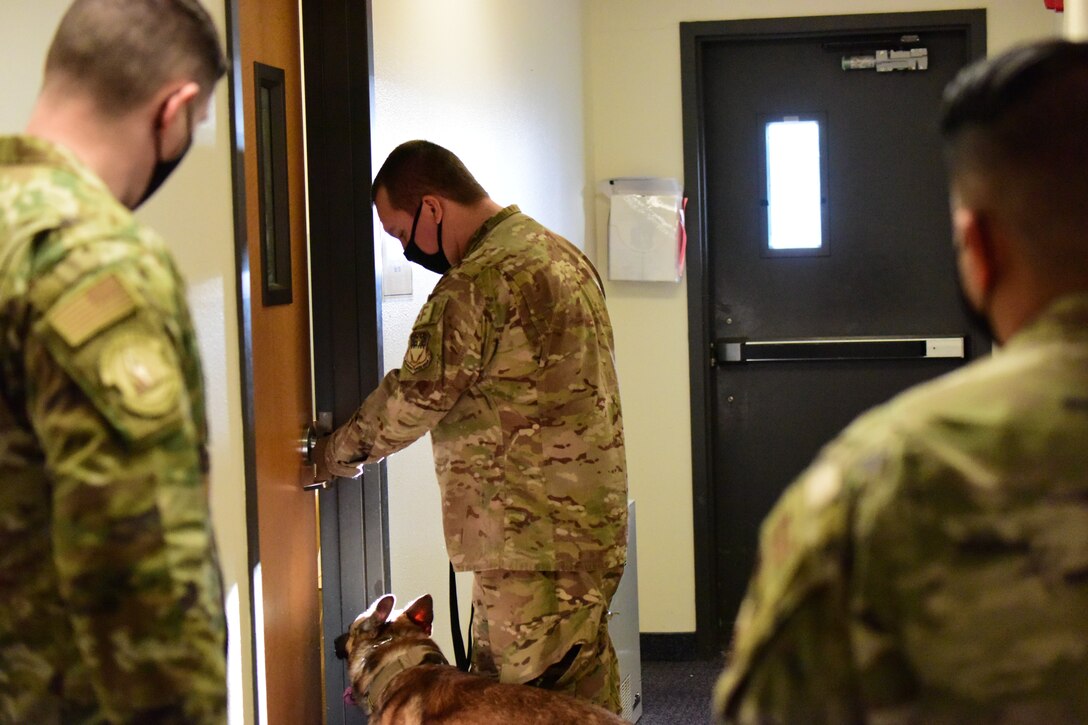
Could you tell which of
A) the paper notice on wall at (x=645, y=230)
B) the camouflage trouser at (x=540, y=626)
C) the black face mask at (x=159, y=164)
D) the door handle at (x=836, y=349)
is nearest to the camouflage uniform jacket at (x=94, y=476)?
the black face mask at (x=159, y=164)

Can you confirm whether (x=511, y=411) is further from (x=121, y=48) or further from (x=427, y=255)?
(x=121, y=48)

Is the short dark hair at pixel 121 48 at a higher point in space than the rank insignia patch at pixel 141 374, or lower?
higher

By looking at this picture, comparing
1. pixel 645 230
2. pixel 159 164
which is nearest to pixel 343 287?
pixel 159 164

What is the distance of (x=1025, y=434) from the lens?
0.84m

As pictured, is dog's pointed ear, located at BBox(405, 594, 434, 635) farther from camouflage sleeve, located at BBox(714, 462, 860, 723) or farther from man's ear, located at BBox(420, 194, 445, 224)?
camouflage sleeve, located at BBox(714, 462, 860, 723)

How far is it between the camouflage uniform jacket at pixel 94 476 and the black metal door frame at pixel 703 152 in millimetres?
3582

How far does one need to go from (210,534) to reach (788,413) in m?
3.78

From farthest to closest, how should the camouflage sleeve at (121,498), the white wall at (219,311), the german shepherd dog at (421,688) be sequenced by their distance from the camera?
the german shepherd dog at (421,688)
the white wall at (219,311)
the camouflage sleeve at (121,498)

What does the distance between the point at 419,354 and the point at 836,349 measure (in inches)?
104

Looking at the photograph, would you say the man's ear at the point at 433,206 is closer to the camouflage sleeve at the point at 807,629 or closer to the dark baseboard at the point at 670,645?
the camouflage sleeve at the point at 807,629

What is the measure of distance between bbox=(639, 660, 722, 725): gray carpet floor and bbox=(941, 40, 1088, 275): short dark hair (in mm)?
3355

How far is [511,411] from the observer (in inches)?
95.3

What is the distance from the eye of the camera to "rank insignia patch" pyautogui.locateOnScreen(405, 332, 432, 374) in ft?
7.72

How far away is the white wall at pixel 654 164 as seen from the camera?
4574 millimetres
